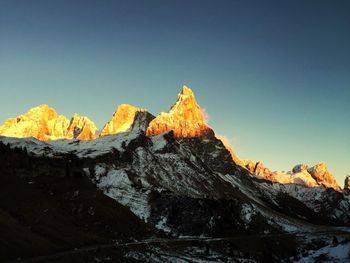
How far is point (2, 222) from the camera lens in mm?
106938

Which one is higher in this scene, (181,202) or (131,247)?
(181,202)

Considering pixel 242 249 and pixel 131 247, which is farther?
pixel 242 249

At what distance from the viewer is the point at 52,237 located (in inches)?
4658

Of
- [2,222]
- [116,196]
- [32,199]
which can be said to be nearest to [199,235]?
[116,196]

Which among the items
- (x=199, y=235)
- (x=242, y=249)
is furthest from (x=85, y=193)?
(x=242, y=249)

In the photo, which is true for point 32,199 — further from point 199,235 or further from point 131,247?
point 199,235

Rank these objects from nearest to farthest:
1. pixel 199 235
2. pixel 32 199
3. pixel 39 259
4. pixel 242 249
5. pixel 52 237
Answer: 1. pixel 39 259
2. pixel 52 237
3. pixel 32 199
4. pixel 242 249
5. pixel 199 235

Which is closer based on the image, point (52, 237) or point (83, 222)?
point (52, 237)

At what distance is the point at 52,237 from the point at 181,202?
88059 millimetres

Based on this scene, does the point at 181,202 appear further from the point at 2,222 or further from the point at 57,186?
the point at 2,222

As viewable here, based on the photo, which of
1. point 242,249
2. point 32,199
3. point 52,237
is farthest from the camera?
point 242,249

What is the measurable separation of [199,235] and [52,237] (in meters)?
78.3

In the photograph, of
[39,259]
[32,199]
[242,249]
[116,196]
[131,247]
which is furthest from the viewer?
[116,196]

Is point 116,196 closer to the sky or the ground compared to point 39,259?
closer to the sky
